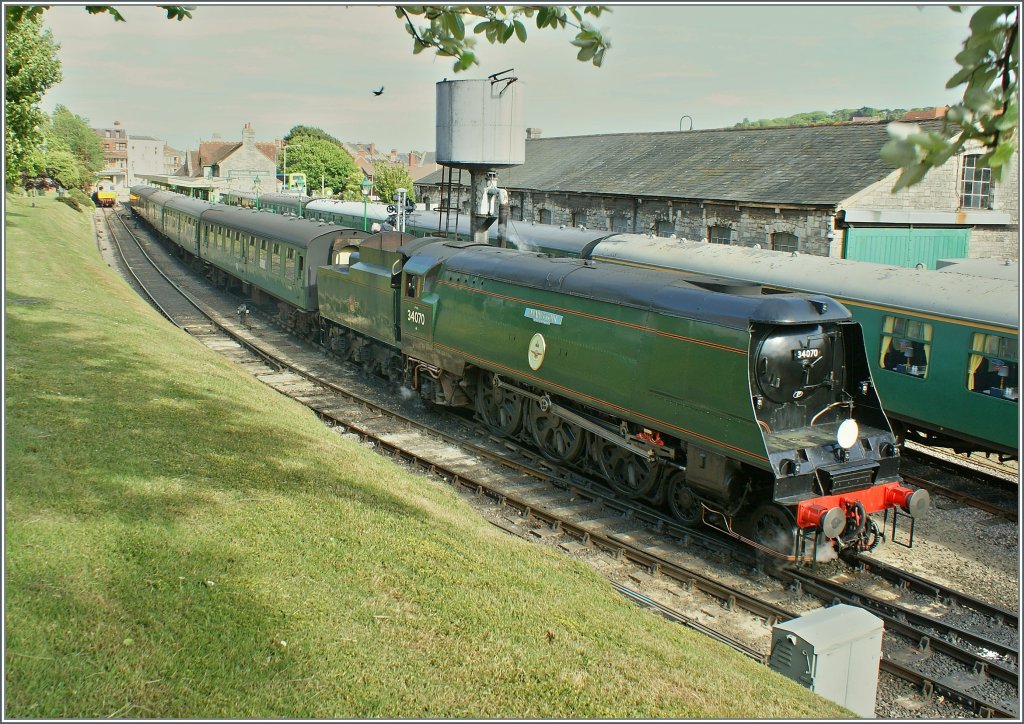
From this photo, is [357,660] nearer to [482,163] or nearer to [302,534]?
[302,534]

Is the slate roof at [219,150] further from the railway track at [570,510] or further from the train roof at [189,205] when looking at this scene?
the railway track at [570,510]

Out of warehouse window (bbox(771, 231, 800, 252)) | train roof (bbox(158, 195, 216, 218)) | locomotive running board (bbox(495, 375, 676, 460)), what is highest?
train roof (bbox(158, 195, 216, 218))

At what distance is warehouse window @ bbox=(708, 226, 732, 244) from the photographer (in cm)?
2545

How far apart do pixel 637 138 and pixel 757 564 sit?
2809 cm

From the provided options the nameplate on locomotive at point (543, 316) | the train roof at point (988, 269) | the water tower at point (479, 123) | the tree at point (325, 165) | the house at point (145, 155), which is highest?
the house at point (145, 155)

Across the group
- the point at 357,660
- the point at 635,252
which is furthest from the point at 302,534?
the point at 635,252

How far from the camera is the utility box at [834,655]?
662 cm

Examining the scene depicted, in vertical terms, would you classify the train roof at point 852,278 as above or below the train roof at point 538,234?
below

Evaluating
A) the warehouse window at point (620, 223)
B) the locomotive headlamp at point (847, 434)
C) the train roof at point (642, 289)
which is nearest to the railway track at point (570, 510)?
the locomotive headlamp at point (847, 434)

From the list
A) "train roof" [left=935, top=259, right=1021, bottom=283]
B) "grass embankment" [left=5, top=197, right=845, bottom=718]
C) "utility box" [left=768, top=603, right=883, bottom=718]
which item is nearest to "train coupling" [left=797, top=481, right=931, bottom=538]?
"utility box" [left=768, top=603, right=883, bottom=718]

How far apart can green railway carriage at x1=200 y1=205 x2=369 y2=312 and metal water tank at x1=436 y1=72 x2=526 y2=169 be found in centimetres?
444

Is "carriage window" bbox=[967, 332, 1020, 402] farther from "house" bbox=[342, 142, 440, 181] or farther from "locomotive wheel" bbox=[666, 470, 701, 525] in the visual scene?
"house" bbox=[342, 142, 440, 181]

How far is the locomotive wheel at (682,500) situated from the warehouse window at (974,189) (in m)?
18.6

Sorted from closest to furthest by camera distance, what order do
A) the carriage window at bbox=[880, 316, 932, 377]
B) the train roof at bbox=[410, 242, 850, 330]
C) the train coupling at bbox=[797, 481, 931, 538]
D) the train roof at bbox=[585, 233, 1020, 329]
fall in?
the train coupling at bbox=[797, 481, 931, 538] < the train roof at bbox=[410, 242, 850, 330] < the train roof at bbox=[585, 233, 1020, 329] < the carriage window at bbox=[880, 316, 932, 377]
